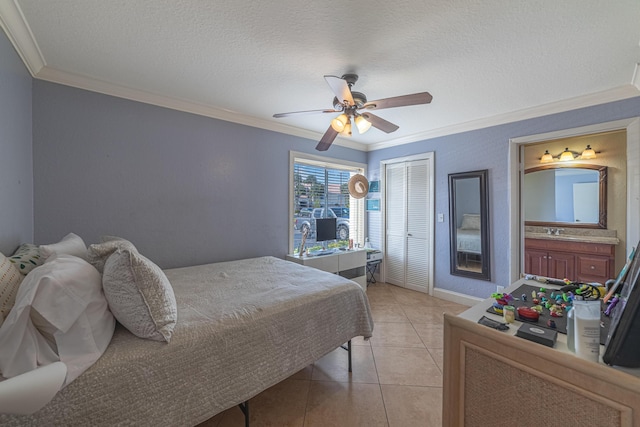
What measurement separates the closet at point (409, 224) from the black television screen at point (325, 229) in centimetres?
114

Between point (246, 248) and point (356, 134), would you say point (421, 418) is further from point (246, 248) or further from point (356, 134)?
point (356, 134)

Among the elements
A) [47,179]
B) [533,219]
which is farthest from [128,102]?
[533,219]

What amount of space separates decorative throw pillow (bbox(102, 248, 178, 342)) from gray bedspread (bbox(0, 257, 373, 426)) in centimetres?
6

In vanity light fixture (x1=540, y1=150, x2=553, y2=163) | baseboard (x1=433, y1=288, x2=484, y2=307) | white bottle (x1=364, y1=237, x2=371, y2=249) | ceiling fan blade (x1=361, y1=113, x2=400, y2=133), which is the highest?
vanity light fixture (x1=540, y1=150, x2=553, y2=163)

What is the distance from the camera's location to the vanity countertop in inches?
135

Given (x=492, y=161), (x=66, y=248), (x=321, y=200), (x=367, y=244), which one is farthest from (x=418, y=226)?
(x=66, y=248)

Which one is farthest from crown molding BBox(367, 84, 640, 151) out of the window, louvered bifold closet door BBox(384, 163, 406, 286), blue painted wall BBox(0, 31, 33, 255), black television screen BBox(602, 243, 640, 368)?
blue painted wall BBox(0, 31, 33, 255)

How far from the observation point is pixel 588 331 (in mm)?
821

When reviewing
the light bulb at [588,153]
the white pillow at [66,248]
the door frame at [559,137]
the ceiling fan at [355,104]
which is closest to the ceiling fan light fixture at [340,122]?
the ceiling fan at [355,104]

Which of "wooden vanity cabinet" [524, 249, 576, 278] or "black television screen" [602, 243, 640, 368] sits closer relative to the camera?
"black television screen" [602, 243, 640, 368]

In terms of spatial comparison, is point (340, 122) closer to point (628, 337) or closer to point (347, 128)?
point (347, 128)

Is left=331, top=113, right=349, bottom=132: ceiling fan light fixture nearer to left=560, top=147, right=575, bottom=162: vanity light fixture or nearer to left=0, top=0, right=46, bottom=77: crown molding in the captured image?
left=0, top=0, right=46, bottom=77: crown molding

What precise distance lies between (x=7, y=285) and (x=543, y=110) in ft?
14.6

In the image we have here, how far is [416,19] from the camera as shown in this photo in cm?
152
